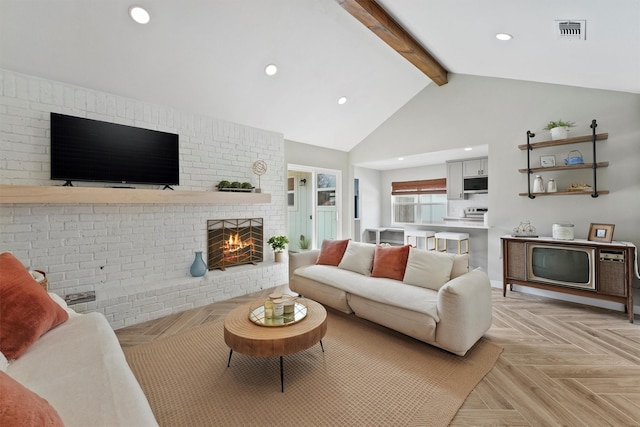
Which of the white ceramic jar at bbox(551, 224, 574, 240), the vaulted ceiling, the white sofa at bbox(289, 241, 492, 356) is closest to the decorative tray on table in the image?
the white sofa at bbox(289, 241, 492, 356)

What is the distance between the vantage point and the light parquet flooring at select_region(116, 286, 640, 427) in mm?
1700

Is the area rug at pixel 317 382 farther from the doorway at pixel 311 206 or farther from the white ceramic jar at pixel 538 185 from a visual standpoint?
the doorway at pixel 311 206

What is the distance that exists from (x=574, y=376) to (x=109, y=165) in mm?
4625

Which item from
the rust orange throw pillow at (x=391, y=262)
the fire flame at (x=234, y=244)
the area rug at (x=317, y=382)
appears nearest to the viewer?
the area rug at (x=317, y=382)

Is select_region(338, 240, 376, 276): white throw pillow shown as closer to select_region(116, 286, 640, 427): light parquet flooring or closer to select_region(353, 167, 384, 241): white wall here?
select_region(116, 286, 640, 427): light parquet flooring

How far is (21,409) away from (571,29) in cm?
372

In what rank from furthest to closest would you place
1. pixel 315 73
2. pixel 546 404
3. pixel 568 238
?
pixel 315 73 → pixel 568 238 → pixel 546 404

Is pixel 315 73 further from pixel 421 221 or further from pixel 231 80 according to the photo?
pixel 421 221

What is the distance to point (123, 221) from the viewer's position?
3250 millimetres

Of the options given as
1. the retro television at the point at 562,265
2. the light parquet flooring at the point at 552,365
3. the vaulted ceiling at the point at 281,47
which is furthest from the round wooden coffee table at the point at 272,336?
the retro television at the point at 562,265

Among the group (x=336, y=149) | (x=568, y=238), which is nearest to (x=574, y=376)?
(x=568, y=238)

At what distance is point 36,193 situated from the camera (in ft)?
8.30

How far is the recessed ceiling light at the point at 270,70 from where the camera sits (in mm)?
3459

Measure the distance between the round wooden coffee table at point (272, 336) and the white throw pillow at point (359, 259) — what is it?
1.26 metres
